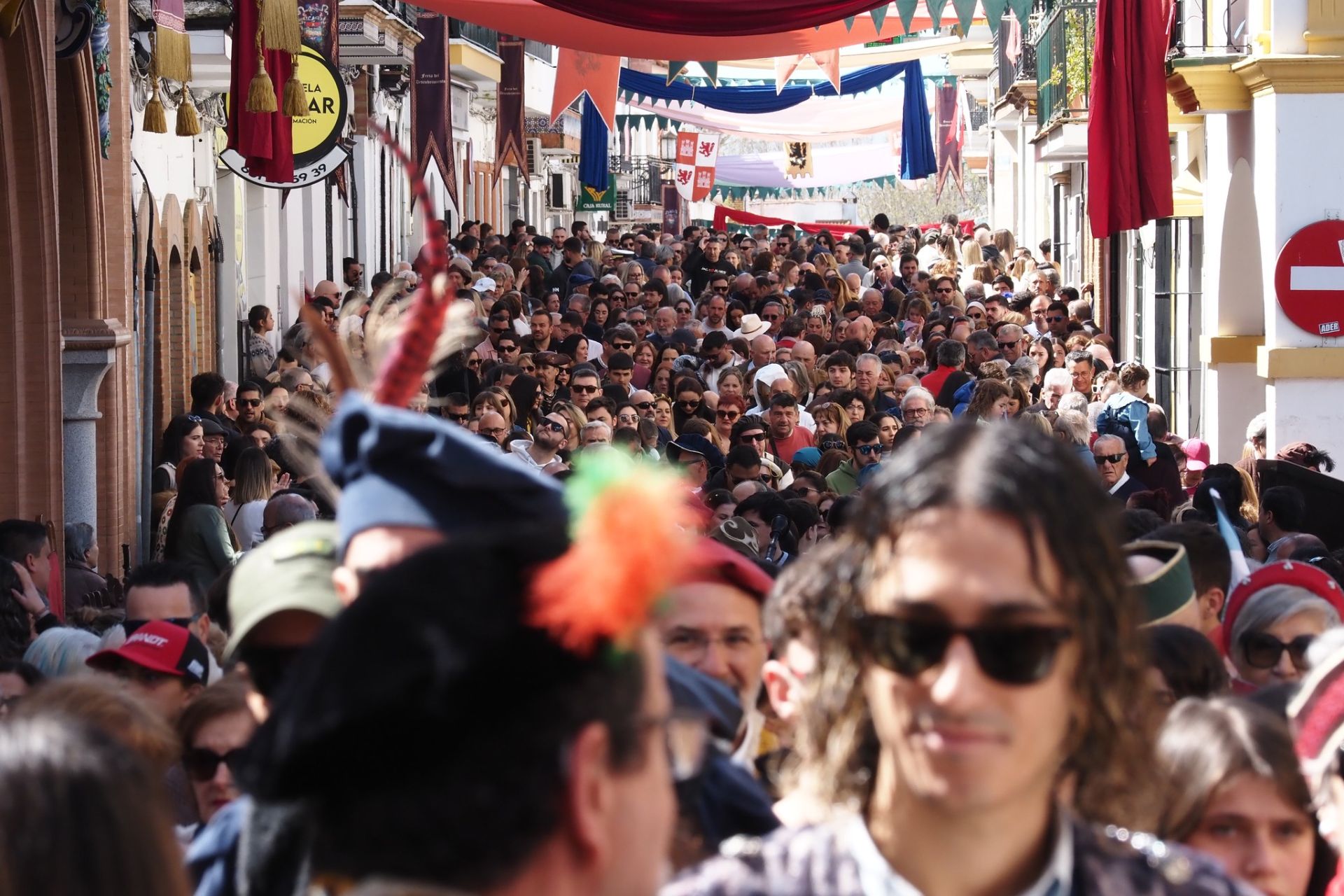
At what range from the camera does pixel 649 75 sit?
37.0m

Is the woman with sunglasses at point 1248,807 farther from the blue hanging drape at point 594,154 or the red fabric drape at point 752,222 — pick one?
the red fabric drape at point 752,222

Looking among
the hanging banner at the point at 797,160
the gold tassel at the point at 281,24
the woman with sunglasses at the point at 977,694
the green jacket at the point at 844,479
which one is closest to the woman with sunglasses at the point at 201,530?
the green jacket at the point at 844,479

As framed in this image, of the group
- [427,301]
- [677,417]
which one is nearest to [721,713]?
[427,301]

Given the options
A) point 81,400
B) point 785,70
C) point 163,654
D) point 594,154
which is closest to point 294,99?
point 81,400

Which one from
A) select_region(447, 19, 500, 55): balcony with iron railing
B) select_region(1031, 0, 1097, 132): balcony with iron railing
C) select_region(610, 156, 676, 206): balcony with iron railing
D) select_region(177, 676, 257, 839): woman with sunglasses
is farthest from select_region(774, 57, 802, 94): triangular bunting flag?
select_region(177, 676, 257, 839): woman with sunglasses

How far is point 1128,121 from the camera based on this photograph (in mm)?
12109

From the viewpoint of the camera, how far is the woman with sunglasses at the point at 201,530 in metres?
8.66

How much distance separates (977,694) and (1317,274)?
418 inches

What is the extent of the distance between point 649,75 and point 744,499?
2935 centimetres

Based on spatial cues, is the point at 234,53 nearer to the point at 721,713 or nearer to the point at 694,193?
the point at 721,713

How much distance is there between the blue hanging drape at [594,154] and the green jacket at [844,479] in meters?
24.9

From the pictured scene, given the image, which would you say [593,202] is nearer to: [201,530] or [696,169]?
[696,169]

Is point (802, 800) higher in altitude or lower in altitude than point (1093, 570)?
lower

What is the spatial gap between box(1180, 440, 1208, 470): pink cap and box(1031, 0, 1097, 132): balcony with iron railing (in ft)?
22.3
